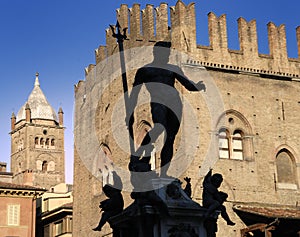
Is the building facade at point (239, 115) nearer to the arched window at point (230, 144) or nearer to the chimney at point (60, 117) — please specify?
the arched window at point (230, 144)

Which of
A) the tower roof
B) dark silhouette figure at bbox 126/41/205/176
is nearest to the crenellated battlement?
dark silhouette figure at bbox 126/41/205/176

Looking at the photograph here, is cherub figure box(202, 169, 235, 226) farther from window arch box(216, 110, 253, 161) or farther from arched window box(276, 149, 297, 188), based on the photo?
arched window box(276, 149, 297, 188)

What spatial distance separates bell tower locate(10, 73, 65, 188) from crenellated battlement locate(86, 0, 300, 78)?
6982 centimetres

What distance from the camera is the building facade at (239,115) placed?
72.8 feet

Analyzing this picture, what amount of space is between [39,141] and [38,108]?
182 inches

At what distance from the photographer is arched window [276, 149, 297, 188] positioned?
930 inches

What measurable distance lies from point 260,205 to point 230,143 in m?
2.28

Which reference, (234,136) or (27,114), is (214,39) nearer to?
(234,136)

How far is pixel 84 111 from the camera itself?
29453mm

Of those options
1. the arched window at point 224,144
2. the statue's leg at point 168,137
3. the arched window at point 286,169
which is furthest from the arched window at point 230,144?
the statue's leg at point 168,137

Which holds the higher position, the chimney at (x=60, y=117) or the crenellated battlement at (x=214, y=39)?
the chimney at (x=60, y=117)

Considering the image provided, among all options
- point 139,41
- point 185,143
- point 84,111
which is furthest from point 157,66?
point 84,111

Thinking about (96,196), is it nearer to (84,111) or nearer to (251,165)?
(84,111)

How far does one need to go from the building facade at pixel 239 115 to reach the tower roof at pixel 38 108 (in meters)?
71.6
